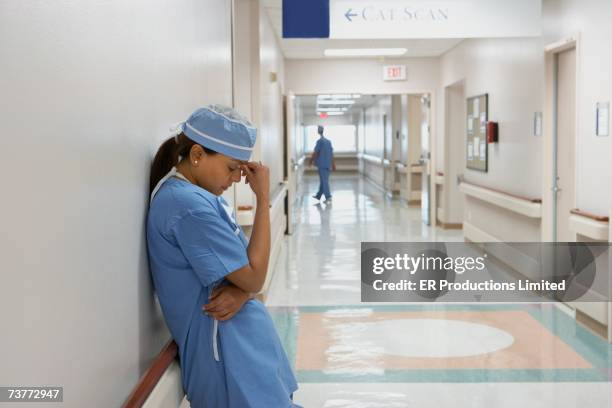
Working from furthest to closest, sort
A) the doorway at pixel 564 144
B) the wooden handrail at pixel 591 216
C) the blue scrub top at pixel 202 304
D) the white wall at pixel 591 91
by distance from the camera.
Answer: the doorway at pixel 564 144, the white wall at pixel 591 91, the wooden handrail at pixel 591 216, the blue scrub top at pixel 202 304

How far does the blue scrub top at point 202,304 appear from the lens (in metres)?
1.88

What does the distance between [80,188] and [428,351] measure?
387 centimetres

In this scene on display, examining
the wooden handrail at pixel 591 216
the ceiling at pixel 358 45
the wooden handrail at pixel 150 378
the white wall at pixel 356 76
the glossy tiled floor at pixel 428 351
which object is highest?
the ceiling at pixel 358 45

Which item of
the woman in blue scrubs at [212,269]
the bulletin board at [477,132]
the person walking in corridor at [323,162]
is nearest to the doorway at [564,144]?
the bulletin board at [477,132]

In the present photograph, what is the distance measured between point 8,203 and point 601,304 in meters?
5.05

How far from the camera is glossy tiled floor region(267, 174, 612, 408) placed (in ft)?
13.4

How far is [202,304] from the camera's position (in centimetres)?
202

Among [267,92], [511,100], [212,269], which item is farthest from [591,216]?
[212,269]

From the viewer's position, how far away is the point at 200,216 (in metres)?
1.88

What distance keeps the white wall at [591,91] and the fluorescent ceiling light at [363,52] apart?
17.0 ft

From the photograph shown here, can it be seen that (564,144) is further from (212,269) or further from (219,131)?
(212,269)

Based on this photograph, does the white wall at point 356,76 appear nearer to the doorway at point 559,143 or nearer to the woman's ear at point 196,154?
the doorway at point 559,143

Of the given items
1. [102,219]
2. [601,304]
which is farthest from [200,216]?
[601,304]

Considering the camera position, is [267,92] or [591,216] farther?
[267,92]
